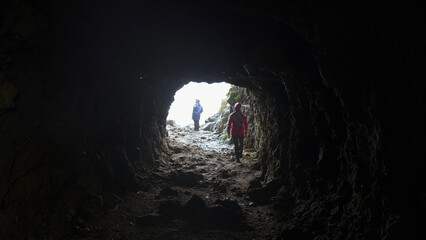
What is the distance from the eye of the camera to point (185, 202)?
7.02 m

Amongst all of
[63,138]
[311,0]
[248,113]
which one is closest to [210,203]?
[63,138]

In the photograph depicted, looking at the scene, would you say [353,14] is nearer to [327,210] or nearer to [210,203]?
[327,210]

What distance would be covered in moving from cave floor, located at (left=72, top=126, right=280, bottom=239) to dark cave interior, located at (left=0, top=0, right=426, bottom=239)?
637mm

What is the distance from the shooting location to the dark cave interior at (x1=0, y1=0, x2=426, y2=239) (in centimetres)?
331

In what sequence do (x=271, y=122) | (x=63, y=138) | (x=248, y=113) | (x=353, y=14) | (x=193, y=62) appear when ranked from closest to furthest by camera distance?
(x=353, y=14), (x=63, y=138), (x=193, y=62), (x=271, y=122), (x=248, y=113)

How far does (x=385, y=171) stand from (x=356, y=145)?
2.82 feet

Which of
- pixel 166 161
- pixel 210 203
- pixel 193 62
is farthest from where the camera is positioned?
pixel 166 161

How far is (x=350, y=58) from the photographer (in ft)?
12.4

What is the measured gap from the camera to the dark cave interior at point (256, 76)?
331 cm

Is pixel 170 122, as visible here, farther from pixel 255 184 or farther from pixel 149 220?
pixel 149 220

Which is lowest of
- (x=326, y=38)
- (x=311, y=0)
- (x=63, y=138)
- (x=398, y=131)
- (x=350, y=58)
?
(x=63, y=138)

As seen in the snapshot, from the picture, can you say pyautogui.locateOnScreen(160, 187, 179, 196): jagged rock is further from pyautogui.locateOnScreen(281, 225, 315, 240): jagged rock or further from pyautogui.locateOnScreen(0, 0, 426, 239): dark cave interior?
pyautogui.locateOnScreen(281, 225, 315, 240): jagged rock

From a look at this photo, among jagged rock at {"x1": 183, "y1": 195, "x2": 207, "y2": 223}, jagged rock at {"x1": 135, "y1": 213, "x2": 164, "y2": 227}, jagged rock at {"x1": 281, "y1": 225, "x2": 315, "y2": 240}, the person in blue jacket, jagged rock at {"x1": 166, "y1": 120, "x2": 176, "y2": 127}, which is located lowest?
jagged rock at {"x1": 135, "y1": 213, "x2": 164, "y2": 227}

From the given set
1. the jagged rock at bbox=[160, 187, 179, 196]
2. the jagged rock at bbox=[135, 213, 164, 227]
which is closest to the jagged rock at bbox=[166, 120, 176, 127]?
the jagged rock at bbox=[160, 187, 179, 196]
